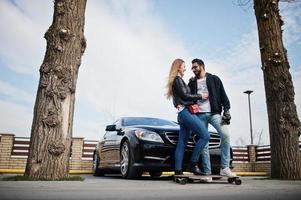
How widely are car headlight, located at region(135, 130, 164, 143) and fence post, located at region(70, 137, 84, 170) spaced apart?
12112mm

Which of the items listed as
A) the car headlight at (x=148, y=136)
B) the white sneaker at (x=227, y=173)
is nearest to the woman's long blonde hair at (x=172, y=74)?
the car headlight at (x=148, y=136)

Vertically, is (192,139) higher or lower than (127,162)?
higher

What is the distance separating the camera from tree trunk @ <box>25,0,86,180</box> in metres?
4.73

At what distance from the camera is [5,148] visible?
1644 cm

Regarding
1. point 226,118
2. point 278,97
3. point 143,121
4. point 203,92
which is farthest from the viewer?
point 143,121

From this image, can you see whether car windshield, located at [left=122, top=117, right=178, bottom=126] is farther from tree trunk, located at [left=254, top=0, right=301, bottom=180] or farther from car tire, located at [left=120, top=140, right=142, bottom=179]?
tree trunk, located at [left=254, top=0, right=301, bottom=180]

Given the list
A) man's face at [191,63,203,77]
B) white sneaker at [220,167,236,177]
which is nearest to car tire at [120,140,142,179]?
white sneaker at [220,167,236,177]

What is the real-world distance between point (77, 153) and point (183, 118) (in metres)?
13.2

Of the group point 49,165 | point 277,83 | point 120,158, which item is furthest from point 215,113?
point 49,165

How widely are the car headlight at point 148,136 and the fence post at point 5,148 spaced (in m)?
12.8

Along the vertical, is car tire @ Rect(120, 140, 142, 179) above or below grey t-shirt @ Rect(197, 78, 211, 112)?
below

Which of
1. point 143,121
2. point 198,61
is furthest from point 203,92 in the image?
point 143,121

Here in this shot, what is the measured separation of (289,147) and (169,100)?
2.47 metres

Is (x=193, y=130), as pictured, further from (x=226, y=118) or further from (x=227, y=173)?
(x=227, y=173)
